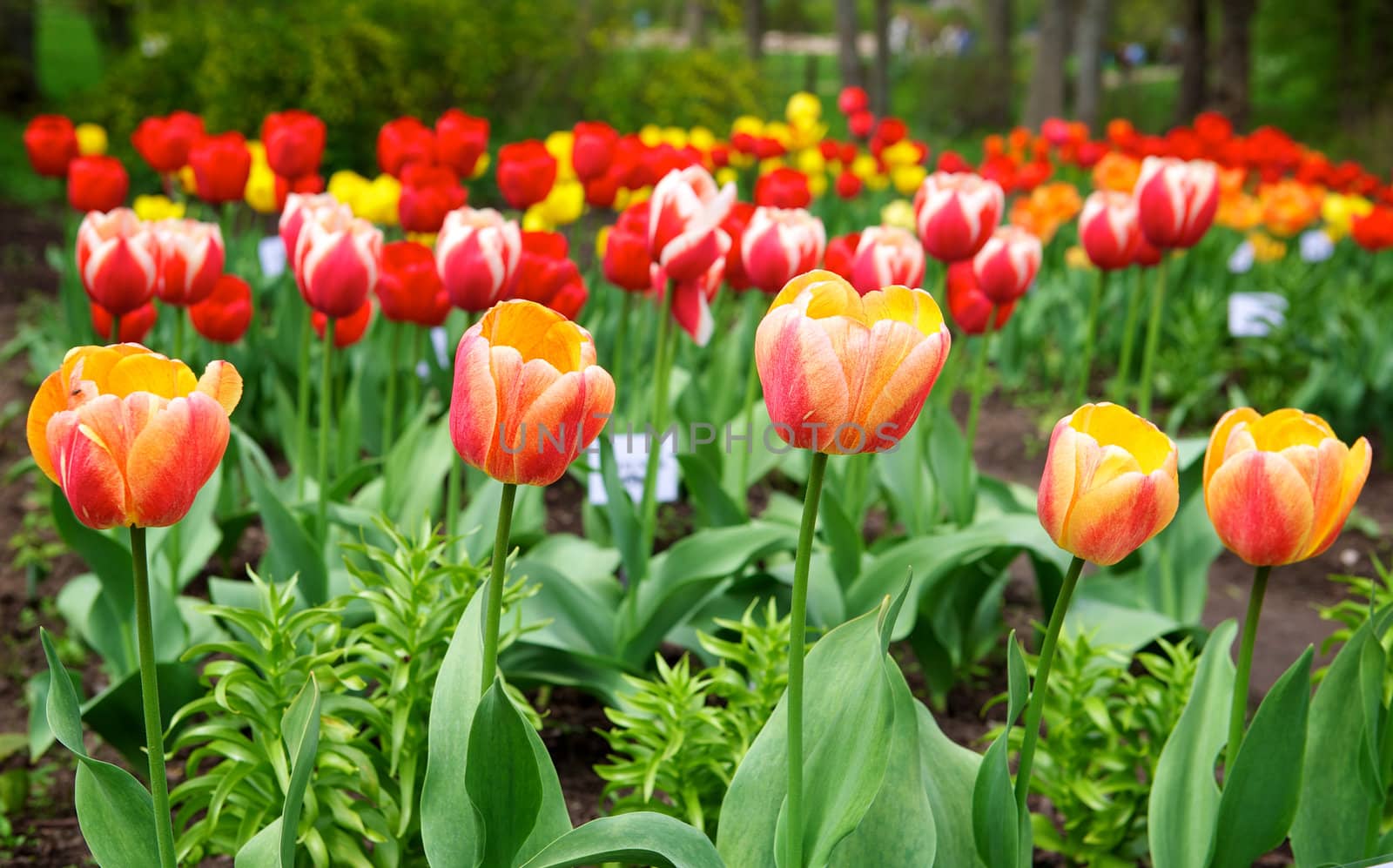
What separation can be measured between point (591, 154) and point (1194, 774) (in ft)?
7.15

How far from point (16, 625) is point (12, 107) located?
42.8ft

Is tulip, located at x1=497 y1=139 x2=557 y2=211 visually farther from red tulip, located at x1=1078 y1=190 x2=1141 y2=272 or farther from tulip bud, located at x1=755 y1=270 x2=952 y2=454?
tulip bud, located at x1=755 y1=270 x2=952 y2=454

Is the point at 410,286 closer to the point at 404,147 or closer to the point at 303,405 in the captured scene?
the point at 303,405

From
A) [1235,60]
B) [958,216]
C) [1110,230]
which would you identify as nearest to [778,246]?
[958,216]

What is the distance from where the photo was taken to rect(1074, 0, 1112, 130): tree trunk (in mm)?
14539

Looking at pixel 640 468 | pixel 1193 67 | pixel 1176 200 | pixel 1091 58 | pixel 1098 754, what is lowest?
pixel 1098 754

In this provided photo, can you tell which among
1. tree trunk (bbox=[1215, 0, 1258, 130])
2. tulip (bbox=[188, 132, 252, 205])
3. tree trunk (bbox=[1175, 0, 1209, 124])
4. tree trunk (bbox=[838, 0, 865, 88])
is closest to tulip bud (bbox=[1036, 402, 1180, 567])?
tulip (bbox=[188, 132, 252, 205])

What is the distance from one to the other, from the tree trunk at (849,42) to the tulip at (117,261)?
40.4 ft

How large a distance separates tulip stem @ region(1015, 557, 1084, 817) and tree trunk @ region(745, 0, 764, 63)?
15.1m

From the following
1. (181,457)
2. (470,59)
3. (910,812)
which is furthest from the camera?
(470,59)

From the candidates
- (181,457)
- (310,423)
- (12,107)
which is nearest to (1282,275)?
(310,423)

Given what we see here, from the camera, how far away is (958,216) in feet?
8.41

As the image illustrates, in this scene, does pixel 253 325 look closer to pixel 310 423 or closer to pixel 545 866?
pixel 310 423

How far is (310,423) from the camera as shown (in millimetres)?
3684
